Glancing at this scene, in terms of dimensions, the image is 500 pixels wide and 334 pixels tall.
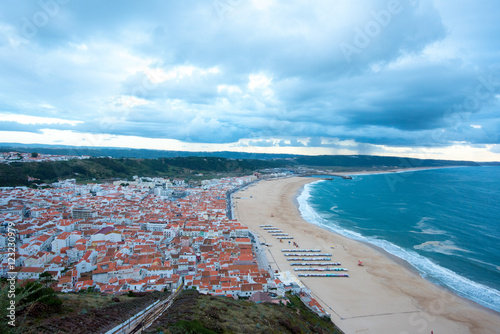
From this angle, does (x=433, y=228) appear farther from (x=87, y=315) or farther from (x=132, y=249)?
(x=87, y=315)

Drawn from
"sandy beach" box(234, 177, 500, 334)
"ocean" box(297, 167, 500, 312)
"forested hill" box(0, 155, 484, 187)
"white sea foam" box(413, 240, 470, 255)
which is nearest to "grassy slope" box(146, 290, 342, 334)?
"sandy beach" box(234, 177, 500, 334)

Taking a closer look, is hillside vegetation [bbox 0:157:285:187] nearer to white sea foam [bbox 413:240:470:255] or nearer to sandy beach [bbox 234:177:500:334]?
sandy beach [bbox 234:177:500:334]

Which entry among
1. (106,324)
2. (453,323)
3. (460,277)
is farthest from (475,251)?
(106,324)

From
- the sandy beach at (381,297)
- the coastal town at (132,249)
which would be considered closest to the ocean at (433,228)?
the sandy beach at (381,297)

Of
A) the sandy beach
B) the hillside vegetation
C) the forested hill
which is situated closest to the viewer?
the sandy beach

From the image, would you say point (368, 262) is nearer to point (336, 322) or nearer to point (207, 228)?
point (336, 322)

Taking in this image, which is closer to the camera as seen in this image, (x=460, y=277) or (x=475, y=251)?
(x=460, y=277)

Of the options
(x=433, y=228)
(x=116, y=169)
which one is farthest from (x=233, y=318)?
(x=116, y=169)
